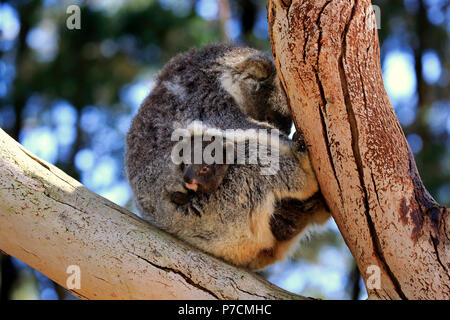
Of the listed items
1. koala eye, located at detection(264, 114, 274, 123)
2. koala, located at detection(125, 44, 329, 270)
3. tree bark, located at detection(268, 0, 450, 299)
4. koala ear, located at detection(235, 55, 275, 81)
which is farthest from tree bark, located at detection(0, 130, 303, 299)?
koala ear, located at detection(235, 55, 275, 81)

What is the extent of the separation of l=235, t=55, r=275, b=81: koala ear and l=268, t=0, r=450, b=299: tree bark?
909 millimetres

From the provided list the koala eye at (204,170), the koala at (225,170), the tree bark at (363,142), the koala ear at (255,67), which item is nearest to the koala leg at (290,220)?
the koala at (225,170)

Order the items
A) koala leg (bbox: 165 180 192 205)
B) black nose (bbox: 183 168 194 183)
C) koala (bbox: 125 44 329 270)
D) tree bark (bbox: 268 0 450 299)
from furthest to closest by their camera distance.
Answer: koala leg (bbox: 165 180 192 205), koala (bbox: 125 44 329 270), black nose (bbox: 183 168 194 183), tree bark (bbox: 268 0 450 299)

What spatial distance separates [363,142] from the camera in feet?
10.1

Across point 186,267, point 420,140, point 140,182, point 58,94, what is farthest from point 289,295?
point 58,94

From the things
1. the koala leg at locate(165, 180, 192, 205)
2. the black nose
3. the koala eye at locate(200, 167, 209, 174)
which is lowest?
the koala leg at locate(165, 180, 192, 205)

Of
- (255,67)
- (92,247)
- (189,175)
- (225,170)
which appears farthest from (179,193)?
(255,67)

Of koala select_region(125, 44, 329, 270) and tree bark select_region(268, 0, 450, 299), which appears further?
koala select_region(125, 44, 329, 270)

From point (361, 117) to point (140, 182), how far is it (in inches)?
68.2

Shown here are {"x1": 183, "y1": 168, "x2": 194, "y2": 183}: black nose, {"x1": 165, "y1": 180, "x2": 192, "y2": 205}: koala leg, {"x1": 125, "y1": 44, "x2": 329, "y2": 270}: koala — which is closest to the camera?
{"x1": 183, "y1": 168, "x2": 194, "y2": 183}: black nose

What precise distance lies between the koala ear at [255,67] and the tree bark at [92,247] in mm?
1577

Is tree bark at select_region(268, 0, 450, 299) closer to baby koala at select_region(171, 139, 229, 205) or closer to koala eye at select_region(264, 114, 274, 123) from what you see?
baby koala at select_region(171, 139, 229, 205)

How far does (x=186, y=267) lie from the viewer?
3.19 m

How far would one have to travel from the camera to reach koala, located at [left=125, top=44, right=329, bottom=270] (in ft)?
11.3
